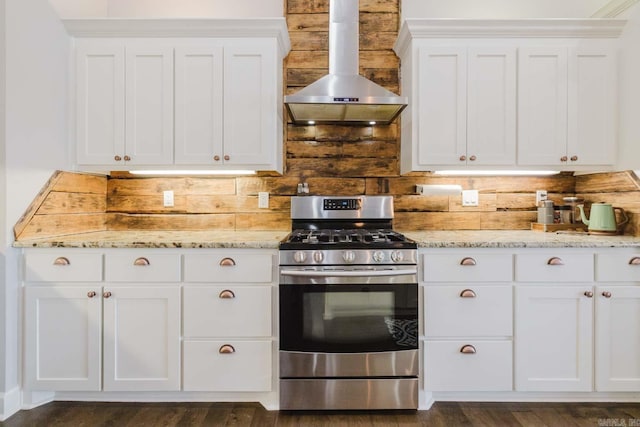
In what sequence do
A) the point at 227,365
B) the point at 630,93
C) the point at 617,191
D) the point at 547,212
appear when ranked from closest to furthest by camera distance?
the point at 227,365 → the point at 630,93 → the point at 617,191 → the point at 547,212

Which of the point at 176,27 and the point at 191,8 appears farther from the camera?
the point at 191,8

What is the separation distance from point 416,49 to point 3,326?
2.93 meters

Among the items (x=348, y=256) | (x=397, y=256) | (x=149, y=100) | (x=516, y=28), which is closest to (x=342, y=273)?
(x=348, y=256)

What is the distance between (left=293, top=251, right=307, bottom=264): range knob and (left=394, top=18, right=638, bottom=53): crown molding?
1.60m

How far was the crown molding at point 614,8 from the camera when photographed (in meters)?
2.36

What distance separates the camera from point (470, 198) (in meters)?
2.82

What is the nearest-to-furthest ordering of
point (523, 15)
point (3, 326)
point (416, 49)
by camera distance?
1. point (3, 326)
2. point (416, 49)
3. point (523, 15)

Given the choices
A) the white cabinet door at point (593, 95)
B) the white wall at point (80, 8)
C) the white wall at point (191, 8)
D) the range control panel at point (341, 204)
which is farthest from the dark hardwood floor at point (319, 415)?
the white wall at point (191, 8)

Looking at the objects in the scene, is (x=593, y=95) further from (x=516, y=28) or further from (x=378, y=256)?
(x=378, y=256)

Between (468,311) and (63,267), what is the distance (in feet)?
7.50

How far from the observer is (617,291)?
2.08 meters

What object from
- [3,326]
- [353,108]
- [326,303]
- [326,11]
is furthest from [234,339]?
[326,11]

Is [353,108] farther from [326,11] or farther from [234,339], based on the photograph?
[234,339]

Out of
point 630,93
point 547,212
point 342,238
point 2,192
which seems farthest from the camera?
point 547,212
